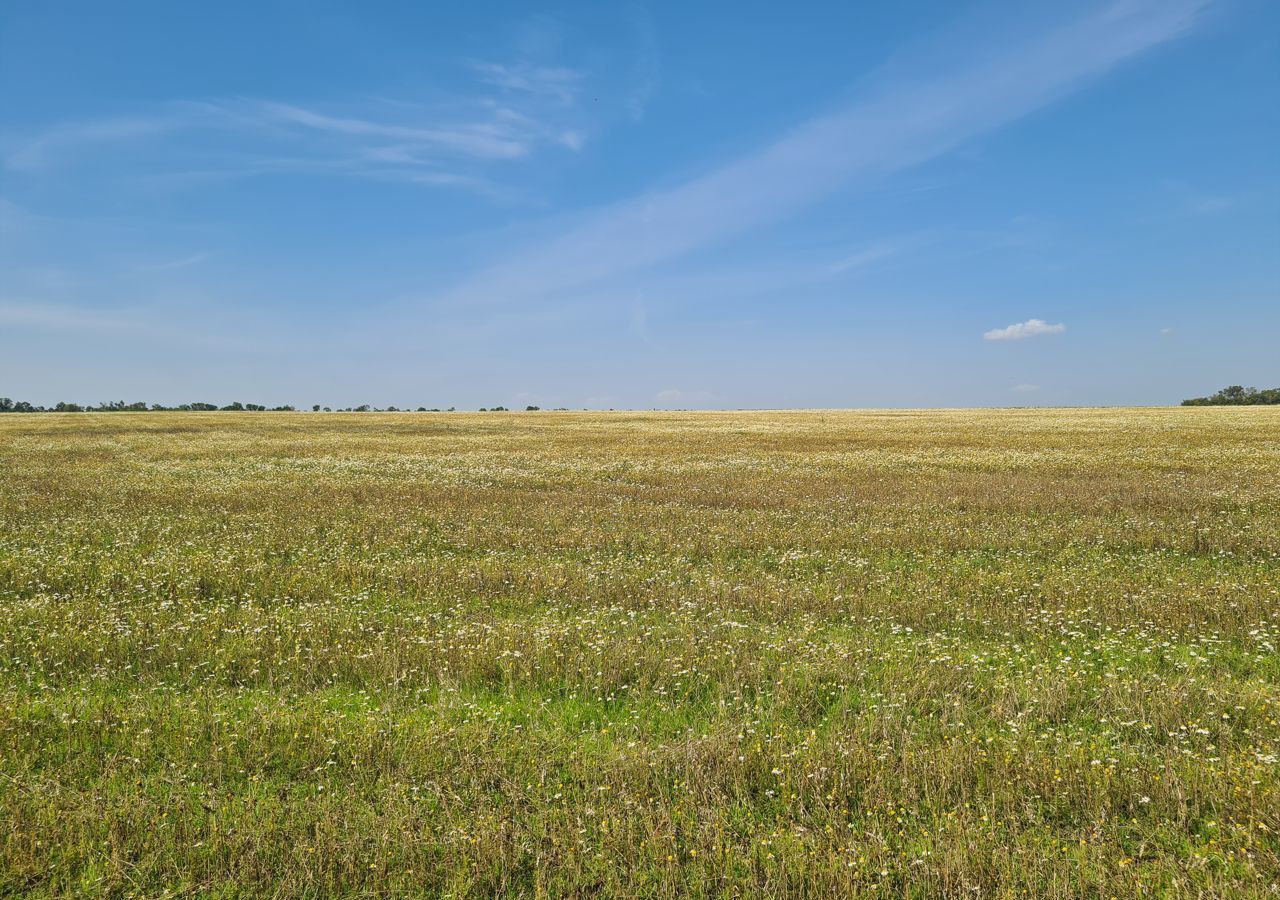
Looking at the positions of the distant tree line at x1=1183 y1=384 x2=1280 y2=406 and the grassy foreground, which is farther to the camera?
the distant tree line at x1=1183 y1=384 x2=1280 y2=406

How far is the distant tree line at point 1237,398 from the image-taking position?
111 meters

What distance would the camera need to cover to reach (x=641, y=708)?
645 cm

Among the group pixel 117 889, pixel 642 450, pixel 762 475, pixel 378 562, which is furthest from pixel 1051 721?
pixel 642 450

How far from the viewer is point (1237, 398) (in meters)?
118

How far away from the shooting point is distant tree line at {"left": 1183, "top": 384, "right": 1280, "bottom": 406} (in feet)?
363

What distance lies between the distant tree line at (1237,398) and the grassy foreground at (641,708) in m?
129

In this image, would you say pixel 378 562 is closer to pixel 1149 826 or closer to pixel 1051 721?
pixel 1051 721

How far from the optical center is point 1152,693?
6.33 metres

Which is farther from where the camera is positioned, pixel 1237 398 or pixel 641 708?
pixel 1237 398

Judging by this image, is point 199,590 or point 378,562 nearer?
point 199,590

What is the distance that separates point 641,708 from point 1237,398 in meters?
154

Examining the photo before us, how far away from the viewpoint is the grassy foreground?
416 cm

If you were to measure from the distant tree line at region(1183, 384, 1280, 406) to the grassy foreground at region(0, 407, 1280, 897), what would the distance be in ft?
422

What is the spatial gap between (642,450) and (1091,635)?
32870 mm
